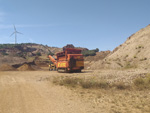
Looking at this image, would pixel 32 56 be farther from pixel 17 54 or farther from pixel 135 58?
pixel 135 58

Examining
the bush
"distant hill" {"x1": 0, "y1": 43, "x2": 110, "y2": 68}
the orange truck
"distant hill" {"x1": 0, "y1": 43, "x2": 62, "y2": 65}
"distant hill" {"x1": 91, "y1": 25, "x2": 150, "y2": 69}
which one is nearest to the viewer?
the bush

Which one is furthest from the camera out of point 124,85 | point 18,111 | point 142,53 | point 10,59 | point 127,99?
point 10,59

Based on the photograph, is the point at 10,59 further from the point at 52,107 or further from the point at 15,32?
the point at 52,107

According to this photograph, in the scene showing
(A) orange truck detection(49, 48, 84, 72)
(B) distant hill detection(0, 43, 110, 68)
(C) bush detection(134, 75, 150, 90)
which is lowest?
(C) bush detection(134, 75, 150, 90)

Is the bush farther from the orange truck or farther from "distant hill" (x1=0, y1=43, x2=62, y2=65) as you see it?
"distant hill" (x1=0, y1=43, x2=62, y2=65)

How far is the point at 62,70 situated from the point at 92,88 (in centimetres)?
1344

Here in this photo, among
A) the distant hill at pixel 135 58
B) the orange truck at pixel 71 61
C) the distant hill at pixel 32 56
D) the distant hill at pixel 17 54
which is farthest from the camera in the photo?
the distant hill at pixel 17 54

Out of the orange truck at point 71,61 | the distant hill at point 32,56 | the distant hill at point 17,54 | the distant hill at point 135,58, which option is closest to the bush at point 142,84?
the orange truck at point 71,61

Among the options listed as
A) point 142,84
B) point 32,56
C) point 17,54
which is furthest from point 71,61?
point 32,56

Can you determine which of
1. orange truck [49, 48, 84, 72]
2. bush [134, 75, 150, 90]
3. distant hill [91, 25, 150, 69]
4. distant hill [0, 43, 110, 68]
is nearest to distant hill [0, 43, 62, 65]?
distant hill [0, 43, 110, 68]

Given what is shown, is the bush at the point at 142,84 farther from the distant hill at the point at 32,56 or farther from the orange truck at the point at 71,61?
the distant hill at the point at 32,56

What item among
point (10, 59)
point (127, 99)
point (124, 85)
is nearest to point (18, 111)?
point (127, 99)

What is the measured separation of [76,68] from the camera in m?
21.0

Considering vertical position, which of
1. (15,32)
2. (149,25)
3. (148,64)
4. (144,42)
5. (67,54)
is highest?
(15,32)
